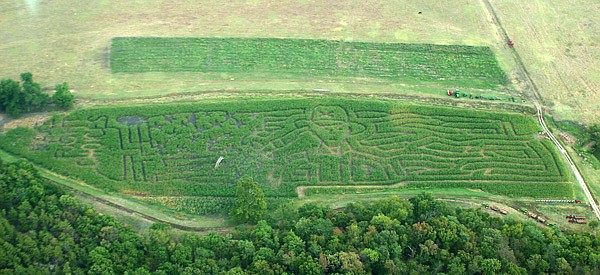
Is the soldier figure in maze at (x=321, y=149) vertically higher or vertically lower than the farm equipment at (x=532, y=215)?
higher

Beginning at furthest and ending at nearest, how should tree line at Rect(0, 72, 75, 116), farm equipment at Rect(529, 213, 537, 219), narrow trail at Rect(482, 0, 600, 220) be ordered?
tree line at Rect(0, 72, 75, 116) < narrow trail at Rect(482, 0, 600, 220) < farm equipment at Rect(529, 213, 537, 219)

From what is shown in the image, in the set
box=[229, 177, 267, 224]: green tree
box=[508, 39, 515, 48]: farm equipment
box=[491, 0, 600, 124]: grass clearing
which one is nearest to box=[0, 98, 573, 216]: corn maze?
box=[229, 177, 267, 224]: green tree

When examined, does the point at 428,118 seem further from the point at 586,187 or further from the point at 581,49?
the point at 581,49

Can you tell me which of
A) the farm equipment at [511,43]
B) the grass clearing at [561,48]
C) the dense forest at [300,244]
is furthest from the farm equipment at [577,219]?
the farm equipment at [511,43]

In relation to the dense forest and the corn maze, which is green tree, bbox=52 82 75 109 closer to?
the corn maze

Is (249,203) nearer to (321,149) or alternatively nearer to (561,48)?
(321,149)

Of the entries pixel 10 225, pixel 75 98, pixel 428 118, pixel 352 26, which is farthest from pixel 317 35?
pixel 10 225

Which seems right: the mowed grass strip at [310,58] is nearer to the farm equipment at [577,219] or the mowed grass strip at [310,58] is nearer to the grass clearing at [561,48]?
the grass clearing at [561,48]
